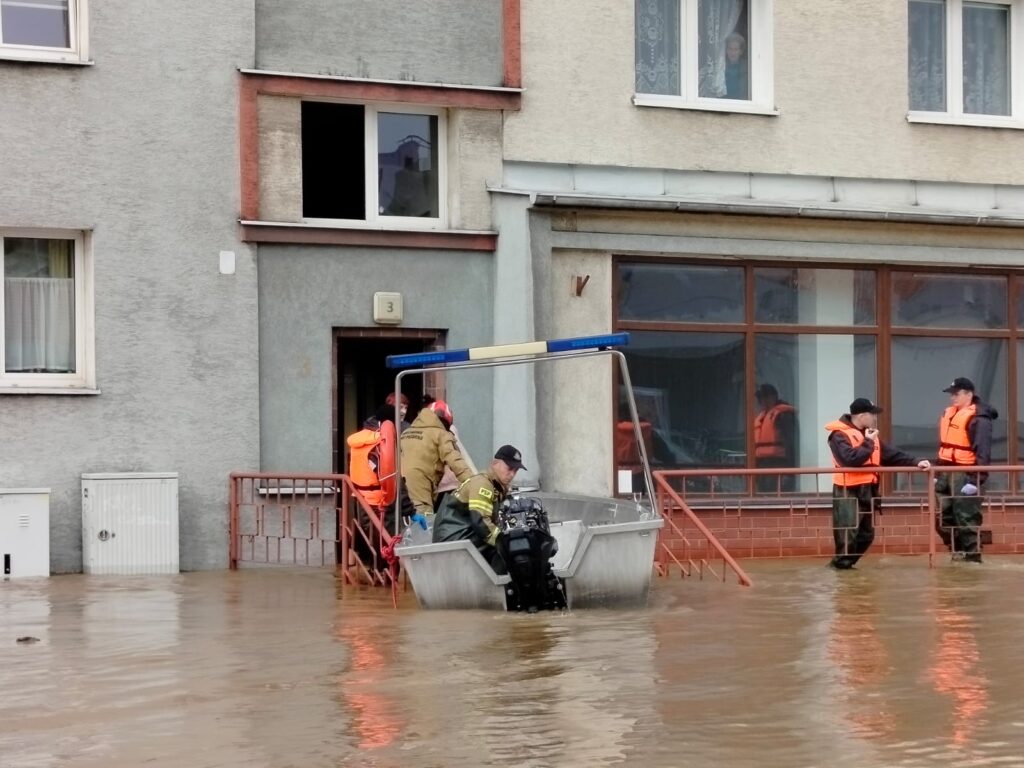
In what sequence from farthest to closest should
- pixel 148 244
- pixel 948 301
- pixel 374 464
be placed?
pixel 948 301 → pixel 148 244 → pixel 374 464

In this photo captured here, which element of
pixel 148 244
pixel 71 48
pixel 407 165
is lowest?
pixel 148 244

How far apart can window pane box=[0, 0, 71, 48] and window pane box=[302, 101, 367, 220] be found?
7.94 ft

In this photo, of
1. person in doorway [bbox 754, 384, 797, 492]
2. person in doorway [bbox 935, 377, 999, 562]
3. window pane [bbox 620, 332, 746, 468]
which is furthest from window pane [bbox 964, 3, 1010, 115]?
person in doorway [bbox 935, 377, 999, 562]

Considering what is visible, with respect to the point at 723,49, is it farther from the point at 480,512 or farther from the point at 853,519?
the point at 480,512

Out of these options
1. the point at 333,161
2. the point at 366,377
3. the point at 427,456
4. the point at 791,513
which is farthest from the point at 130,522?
the point at 791,513

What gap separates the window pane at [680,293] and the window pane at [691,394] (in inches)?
8.1

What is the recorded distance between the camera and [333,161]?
62.2ft

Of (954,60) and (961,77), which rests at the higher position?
(954,60)

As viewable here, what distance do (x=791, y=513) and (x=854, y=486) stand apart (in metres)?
1.24

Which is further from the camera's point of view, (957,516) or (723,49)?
(723,49)

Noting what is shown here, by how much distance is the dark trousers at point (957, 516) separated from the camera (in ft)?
58.6

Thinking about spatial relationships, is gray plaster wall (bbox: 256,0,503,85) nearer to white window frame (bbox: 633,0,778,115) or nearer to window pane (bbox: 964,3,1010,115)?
white window frame (bbox: 633,0,778,115)

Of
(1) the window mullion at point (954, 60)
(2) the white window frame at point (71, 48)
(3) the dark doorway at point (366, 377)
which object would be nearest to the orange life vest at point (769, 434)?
(3) the dark doorway at point (366, 377)

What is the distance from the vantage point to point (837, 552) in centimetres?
1770
